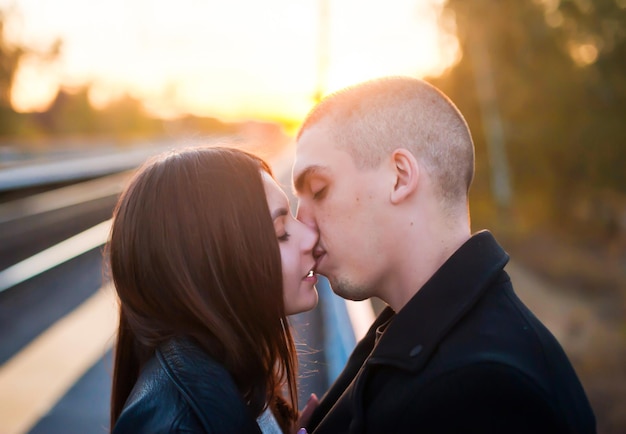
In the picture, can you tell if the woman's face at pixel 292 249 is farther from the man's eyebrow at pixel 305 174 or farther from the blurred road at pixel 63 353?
the blurred road at pixel 63 353

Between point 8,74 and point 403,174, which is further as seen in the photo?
point 8,74

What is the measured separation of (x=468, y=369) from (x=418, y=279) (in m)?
0.61

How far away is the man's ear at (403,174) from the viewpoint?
2.19 metres

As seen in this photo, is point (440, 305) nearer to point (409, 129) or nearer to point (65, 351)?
point (409, 129)

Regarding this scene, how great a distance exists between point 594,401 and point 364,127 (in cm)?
1197

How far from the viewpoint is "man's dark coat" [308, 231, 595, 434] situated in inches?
62.3

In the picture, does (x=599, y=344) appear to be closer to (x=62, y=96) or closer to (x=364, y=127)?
(x=364, y=127)

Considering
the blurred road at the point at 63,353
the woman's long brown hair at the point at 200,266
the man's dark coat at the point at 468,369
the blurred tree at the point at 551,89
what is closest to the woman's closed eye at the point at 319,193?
the woman's long brown hair at the point at 200,266

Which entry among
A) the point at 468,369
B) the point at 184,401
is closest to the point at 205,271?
the point at 184,401

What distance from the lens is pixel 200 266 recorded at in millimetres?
2180

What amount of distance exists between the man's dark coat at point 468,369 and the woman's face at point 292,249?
1.77ft

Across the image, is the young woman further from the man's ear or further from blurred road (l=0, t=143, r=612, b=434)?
blurred road (l=0, t=143, r=612, b=434)

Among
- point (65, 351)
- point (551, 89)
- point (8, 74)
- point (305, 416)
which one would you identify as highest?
point (305, 416)

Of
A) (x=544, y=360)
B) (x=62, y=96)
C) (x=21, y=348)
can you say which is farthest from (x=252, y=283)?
(x=62, y=96)
